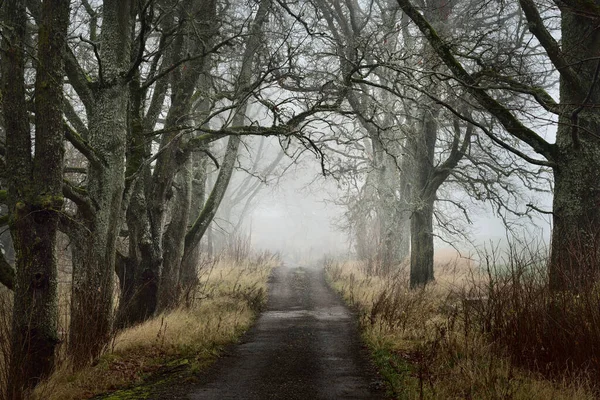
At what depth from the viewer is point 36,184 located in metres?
5.02

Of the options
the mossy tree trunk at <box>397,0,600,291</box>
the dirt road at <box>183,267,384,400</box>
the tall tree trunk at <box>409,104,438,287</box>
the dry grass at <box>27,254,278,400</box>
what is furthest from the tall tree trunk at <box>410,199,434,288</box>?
the mossy tree trunk at <box>397,0,600,291</box>

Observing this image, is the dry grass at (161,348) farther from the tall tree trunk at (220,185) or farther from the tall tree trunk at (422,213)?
the tall tree trunk at (422,213)

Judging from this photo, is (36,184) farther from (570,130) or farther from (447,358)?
(570,130)

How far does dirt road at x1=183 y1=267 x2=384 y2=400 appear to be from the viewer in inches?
205

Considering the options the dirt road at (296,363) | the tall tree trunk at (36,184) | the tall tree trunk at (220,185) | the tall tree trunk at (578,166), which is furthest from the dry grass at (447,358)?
the tall tree trunk at (220,185)

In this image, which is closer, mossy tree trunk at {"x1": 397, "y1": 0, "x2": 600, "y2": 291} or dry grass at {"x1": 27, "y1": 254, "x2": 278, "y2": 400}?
dry grass at {"x1": 27, "y1": 254, "x2": 278, "y2": 400}

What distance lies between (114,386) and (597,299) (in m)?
4.75

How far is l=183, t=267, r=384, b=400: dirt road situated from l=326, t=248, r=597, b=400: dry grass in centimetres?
36

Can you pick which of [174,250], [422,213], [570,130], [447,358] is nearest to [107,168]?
[174,250]

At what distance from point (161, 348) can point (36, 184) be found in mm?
2901

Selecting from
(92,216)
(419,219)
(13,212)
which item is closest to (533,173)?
(419,219)

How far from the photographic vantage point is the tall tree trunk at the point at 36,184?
196 inches

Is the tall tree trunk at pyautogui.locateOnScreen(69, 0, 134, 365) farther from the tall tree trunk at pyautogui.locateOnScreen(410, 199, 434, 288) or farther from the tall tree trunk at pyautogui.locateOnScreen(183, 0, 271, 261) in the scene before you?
the tall tree trunk at pyautogui.locateOnScreen(410, 199, 434, 288)

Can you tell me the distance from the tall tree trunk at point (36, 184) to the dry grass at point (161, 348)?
1.21 ft
